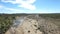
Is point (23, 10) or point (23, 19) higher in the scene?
point (23, 10)

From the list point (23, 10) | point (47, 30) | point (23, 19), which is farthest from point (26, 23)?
point (47, 30)

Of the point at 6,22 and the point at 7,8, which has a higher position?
the point at 7,8

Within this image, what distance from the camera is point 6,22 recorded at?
2621 mm

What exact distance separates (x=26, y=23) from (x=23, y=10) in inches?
10.7

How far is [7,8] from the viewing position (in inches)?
105

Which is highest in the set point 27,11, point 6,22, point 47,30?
point 27,11

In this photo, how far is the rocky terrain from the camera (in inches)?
101

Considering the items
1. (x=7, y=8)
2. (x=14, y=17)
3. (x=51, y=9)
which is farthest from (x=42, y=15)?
(x=7, y=8)

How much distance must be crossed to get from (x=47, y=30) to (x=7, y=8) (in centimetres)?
93

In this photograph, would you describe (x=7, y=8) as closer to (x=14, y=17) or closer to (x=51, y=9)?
(x=14, y=17)

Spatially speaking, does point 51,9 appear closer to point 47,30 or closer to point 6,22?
point 47,30

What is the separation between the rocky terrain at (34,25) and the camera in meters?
2.56

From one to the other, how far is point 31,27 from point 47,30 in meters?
0.32

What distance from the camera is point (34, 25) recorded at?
2600mm
